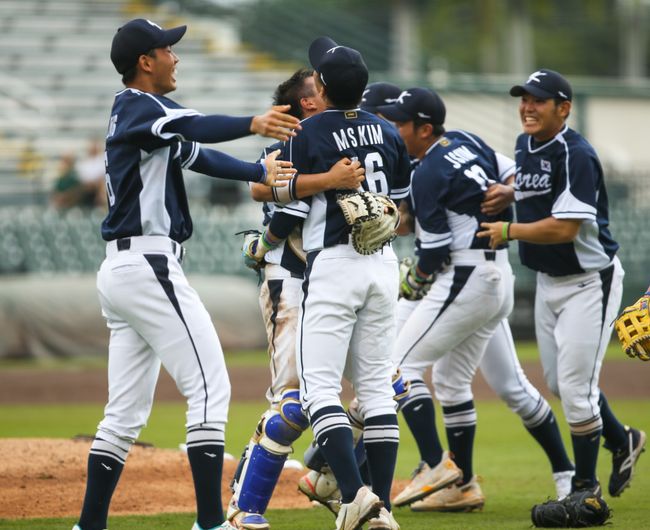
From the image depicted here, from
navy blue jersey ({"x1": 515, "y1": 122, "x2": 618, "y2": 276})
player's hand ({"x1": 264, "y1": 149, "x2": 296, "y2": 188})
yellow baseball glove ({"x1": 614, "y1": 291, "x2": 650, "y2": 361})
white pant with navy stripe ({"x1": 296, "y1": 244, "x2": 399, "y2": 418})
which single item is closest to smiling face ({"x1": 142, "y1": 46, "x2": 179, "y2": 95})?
player's hand ({"x1": 264, "y1": 149, "x2": 296, "y2": 188})

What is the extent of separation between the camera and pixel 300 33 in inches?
1000

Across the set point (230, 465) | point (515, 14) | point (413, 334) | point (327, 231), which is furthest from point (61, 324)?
point (515, 14)

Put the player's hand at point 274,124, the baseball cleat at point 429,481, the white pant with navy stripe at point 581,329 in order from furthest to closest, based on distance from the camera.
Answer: the baseball cleat at point 429,481, the white pant with navy stripe at point 581,329, the player's hand at point 274,124

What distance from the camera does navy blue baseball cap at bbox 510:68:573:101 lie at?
6398 millimetres

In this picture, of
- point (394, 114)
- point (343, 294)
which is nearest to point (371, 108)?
point (394, 114)

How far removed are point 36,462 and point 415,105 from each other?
3.23 meters

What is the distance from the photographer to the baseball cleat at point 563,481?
22.1ft

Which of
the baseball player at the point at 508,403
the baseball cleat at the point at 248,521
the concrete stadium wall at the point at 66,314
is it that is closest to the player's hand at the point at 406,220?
the baseball player at the point at 508,403

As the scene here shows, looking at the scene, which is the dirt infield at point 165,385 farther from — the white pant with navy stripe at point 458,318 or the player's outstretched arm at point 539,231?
the player's outstretched arm at point 539,231

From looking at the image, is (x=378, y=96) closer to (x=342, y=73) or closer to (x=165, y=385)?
(x=342, y=73)

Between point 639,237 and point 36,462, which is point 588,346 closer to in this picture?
point 36,462

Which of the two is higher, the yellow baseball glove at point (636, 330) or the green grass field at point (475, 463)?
the yellow baseball glove at point (636, 330)

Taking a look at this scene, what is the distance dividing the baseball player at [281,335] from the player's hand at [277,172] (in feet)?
0.15

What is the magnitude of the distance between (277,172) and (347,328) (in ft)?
2.66
